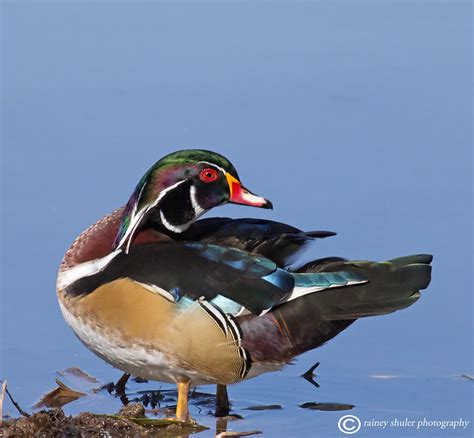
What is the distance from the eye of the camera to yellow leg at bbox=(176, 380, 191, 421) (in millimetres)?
5789

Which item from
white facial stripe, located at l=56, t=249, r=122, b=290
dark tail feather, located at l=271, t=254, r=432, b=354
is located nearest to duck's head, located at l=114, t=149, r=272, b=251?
white facial stripe, located at l=56, t=249, r=122, b=290

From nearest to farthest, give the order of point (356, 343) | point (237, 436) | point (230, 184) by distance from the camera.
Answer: point (237, 436), point (230, 184), point (356, 343)

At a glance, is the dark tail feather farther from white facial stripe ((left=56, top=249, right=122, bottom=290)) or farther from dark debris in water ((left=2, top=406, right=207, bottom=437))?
white facial stripe ((left=56, top=249, right=122, bottom=290))

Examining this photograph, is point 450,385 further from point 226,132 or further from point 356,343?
point 226,132

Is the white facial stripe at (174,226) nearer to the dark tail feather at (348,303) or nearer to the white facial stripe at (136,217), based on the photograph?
the white facial stripe at (136,217)

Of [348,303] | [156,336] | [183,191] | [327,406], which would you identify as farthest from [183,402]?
[183,191]

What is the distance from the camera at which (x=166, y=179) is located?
607 cm

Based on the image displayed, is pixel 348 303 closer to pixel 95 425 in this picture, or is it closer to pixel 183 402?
pixel 183 402

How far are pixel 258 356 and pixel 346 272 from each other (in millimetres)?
524

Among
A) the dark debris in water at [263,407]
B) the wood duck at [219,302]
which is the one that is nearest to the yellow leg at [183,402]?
the wood duck at [219,302]

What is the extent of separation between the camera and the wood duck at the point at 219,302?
571 cm

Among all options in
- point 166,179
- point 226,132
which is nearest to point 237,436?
point 166,179

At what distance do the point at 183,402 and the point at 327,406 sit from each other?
0.68 meters

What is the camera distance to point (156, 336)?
5.71 metres
